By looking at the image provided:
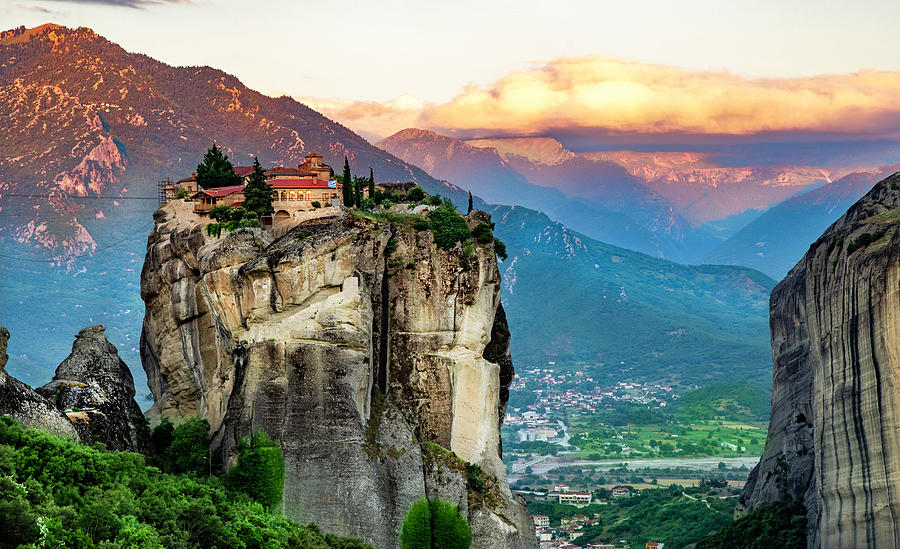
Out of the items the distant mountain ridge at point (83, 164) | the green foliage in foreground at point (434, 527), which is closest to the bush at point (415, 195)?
the green foliage in foreground at point (434, 527)

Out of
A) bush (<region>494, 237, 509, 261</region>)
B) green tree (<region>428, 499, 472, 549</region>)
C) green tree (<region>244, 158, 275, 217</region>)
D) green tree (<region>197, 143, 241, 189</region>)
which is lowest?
green tree (<region>428, 499, 472, 549</region>)

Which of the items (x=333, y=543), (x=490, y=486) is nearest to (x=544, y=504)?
(x=490, y=486)

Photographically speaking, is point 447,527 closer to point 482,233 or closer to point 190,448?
point 190,448

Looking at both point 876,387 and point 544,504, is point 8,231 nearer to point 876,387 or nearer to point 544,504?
point 544,504

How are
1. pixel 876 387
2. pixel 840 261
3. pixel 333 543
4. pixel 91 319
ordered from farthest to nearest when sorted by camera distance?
pixel 91 319 → pixel 840 261 → pixel 876 387 → pixel 333 543

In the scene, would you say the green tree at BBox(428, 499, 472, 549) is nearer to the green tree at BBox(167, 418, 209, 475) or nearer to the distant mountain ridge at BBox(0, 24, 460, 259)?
the green tree at BBox(167, 418, 209, 475)

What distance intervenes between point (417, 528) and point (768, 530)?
27342 mm

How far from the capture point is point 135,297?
165625 mm

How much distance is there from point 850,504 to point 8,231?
128 meters

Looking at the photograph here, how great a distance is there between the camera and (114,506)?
5028 centimetres

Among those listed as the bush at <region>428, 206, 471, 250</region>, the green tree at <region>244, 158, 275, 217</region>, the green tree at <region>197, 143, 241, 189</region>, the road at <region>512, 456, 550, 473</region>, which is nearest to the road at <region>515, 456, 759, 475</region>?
the road at <region>512, 456, 550, 473</region>

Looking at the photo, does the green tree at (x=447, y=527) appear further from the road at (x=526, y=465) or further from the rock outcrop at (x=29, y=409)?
the road at (x=526, y=465)

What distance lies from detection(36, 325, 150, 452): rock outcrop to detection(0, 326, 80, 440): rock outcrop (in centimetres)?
171

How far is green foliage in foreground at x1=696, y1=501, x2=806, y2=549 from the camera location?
77.9 m
